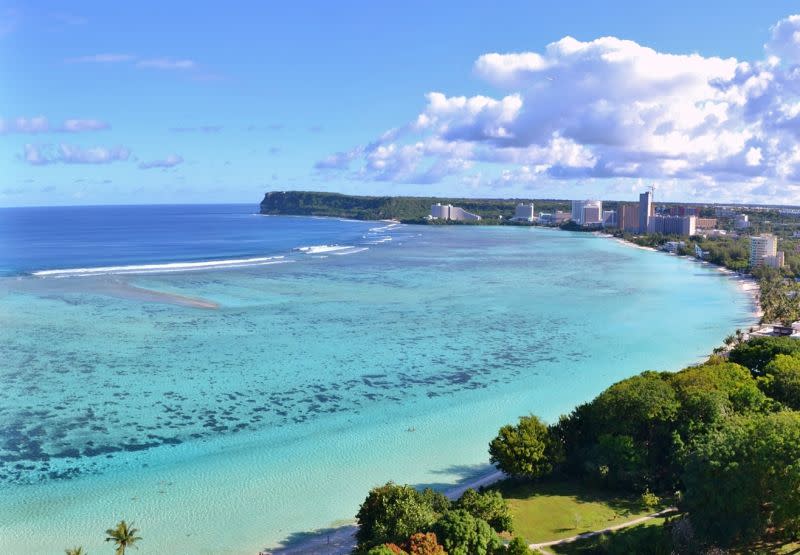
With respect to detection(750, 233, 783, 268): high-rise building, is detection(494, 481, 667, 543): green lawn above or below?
below

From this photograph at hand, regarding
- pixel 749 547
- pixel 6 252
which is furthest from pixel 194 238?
pixel 749 547

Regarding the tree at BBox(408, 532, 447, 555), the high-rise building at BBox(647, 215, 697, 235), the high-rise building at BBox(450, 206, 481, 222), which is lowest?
the tree at BBox(408, 532, 447, 555)

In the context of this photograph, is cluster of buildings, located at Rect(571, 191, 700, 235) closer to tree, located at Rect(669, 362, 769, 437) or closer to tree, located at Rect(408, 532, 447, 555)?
tree, located at Rect(669, 362, 769, 437)

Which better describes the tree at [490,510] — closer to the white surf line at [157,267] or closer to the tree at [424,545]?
the tree at [424,545]

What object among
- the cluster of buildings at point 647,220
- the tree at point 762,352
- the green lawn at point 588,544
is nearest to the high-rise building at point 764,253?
the cluster of buildings at point 647,220

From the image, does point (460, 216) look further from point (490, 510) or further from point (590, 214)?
point (490, 510)

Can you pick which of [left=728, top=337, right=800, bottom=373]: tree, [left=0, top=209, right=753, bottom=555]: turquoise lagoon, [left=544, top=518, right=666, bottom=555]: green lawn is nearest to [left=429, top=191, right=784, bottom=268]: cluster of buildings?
[left=0, top=209, right=753, bottom=555]: turquoise lagoon

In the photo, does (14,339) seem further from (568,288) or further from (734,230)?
(734,230)
